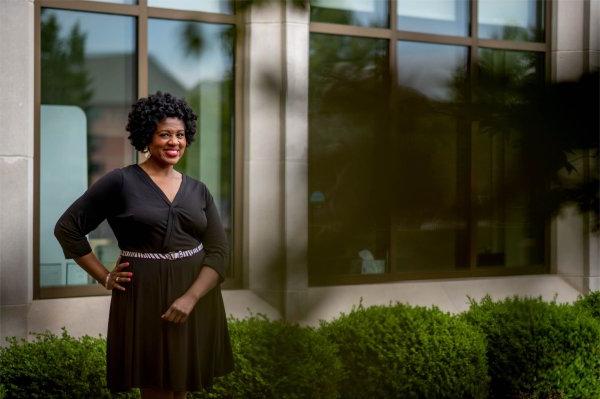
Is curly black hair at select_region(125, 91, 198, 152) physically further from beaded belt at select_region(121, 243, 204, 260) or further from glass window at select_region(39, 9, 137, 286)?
glass window at select_region(39, 9, 137, 286)

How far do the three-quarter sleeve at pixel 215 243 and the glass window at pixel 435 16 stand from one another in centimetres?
226

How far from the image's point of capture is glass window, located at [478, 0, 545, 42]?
2.39 ft

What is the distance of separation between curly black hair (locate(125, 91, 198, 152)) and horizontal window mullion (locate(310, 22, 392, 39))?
2.39 metres

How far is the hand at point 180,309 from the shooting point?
9.84 ft

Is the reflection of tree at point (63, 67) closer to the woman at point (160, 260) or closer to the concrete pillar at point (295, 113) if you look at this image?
the woman at point (160, 260)

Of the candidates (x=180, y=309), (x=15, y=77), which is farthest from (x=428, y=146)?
(x=15, y=77)

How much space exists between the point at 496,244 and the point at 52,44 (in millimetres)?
4316

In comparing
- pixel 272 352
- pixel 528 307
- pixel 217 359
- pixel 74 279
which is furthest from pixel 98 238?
pixel 528 307

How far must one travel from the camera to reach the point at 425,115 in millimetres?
717

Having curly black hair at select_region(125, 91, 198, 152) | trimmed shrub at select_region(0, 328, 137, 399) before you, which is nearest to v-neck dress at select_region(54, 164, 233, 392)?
curly black hair at select_region(125, 91, 198, 152)

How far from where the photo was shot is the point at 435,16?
2.54 feet

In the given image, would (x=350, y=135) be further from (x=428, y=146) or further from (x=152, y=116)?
(x=152, y=116)

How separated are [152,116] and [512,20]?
2.47 meters

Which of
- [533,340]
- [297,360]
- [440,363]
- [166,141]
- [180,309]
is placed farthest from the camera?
[166,141]
